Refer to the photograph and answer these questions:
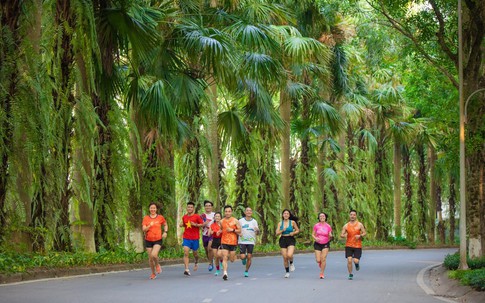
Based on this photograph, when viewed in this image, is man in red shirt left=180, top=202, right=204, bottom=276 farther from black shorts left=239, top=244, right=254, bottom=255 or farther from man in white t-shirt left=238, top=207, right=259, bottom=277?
Answer: black shorts left=239, top=244, right=254, bottom=255

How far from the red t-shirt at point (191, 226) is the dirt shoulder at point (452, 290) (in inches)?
232

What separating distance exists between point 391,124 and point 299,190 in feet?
33.3

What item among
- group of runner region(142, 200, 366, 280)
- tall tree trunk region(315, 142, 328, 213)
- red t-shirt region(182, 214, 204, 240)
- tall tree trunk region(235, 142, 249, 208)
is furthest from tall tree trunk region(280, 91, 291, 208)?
red t-shirt region(182, 214, 204, 240)

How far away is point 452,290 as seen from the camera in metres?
18.2

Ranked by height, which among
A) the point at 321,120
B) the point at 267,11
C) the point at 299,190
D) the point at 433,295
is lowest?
the point at 433,295

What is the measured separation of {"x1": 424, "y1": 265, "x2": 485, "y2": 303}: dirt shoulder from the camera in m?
15.9

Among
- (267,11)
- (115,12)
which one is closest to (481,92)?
(267,11)

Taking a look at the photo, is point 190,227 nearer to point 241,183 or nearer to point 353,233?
point 353,233

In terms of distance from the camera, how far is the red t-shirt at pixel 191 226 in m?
21.6

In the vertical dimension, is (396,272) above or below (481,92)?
below

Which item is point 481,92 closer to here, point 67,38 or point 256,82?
point 256,82

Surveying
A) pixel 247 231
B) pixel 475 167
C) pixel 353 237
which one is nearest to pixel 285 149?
pixel 475 167

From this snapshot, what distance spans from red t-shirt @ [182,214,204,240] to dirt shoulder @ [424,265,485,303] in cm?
589

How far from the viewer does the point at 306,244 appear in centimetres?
4388
